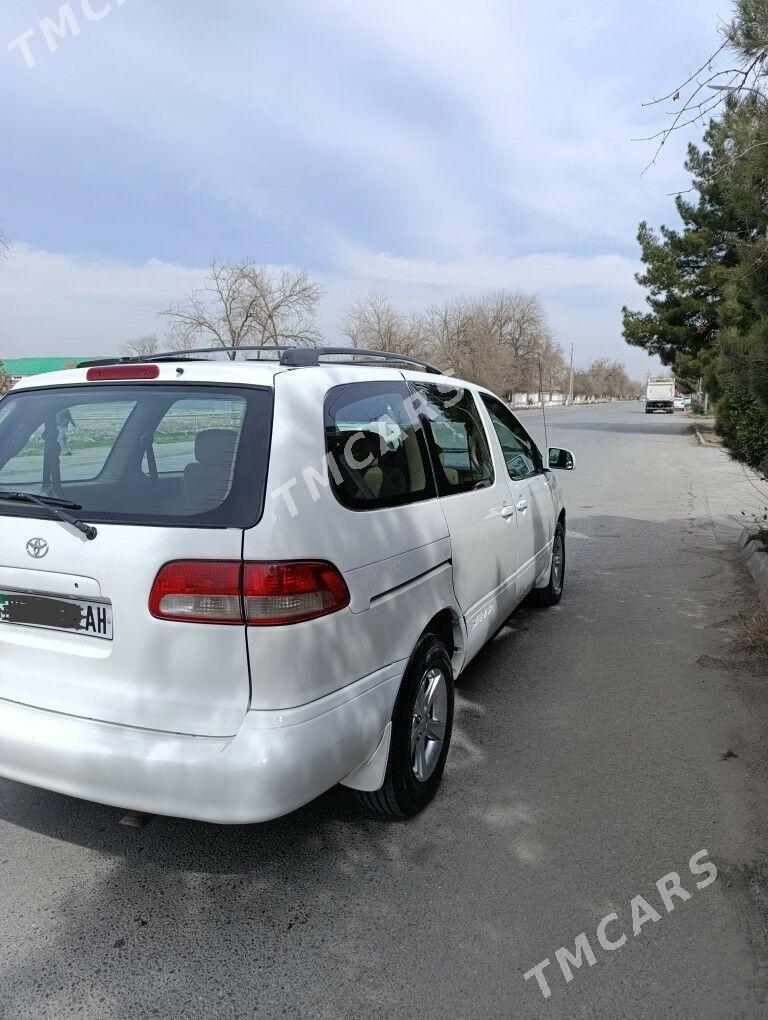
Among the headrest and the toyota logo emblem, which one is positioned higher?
the headrest

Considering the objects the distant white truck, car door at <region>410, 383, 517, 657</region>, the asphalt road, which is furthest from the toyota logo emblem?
the distant white truck

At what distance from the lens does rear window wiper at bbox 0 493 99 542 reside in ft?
7.79

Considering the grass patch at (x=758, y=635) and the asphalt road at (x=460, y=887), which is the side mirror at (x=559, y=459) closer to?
the grass patch at (x=758, y=635)

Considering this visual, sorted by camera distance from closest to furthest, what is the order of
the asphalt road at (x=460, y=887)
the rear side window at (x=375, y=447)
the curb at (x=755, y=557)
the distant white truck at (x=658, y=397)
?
1. the asphalt road at (x=460, y=887)
2. the rear side window at (x=375, y=447)
3. the curb at (x=755, y=557)
4. the distant white truck at (x=658, y=397)

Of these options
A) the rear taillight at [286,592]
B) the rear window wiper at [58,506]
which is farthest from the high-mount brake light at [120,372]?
the rear taillight at [286,592]

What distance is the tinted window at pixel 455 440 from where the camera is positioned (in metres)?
3.52

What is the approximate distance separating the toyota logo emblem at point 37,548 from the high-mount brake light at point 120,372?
689 mm

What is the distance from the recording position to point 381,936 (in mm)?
2404

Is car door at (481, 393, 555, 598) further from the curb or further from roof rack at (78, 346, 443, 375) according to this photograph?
the curb

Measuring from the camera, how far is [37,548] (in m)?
2.44

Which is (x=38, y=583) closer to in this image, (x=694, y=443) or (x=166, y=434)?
(x=166, y=434)

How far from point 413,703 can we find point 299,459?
3.75 ft

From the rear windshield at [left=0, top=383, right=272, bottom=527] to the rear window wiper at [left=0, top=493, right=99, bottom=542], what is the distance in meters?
0.03

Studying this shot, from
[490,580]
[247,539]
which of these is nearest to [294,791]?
[247,539]
